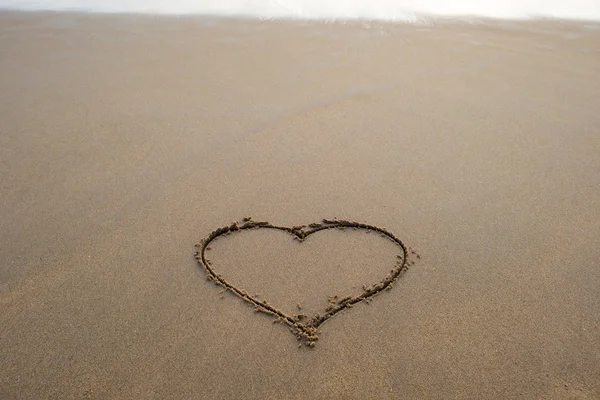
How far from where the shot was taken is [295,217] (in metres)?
1.95

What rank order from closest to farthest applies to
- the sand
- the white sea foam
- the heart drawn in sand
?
the sand < the heart drawn in sand < the white sea foam

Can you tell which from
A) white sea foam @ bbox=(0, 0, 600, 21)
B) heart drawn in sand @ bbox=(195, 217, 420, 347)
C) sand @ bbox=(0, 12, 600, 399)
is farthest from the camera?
white sea foam @ bbox=(0, 0, 600, 21)

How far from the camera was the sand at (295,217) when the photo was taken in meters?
1.40

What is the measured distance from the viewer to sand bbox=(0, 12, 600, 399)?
4.58ft

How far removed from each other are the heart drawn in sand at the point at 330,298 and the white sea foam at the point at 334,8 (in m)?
3.01

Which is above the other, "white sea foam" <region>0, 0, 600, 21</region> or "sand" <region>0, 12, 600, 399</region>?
"white sea foam" <region>0, 0, 600, 21</region>

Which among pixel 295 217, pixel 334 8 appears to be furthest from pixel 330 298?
pixel 334 8

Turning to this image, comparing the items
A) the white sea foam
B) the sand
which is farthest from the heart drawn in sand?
the white sea foam

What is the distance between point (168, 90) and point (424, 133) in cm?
144

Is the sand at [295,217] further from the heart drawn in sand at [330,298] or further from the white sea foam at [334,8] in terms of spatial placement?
the white sea foam at [334,8]

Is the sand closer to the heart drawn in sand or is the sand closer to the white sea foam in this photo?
the heart drawn in sand

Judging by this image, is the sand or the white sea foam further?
the white sea foam

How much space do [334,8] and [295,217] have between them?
10.6 feet

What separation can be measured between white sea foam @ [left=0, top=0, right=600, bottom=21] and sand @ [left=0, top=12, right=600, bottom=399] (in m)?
1.14
